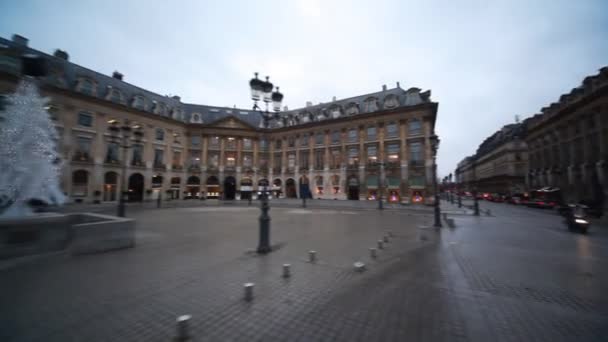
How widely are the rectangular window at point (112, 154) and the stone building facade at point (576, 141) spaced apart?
4919 cm

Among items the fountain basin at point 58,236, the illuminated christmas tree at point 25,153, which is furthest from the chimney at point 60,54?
the fountain basin at point 58,236

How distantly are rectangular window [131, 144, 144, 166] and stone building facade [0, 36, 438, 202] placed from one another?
0.11 meters

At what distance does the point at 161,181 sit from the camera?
31812 mm

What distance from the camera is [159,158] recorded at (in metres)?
31.9

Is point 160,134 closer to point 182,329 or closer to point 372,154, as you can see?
point 372,154

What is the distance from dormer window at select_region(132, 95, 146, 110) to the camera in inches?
1185

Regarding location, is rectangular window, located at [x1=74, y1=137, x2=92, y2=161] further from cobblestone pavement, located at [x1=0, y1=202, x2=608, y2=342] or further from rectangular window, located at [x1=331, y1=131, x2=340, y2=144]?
rectangular window, located at [x1=331, y1=131, x2=340, y2=144]

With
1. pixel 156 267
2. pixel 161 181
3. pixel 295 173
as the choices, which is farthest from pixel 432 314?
pixel 161 181

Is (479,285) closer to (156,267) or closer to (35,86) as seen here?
(156,267)

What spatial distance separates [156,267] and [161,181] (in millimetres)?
31447

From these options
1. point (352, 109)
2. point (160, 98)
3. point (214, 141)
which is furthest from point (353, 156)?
point (160, 98)

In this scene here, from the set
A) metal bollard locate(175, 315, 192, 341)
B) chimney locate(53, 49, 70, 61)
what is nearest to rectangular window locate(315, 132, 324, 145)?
metal bollard locate(175, 315, 192, 341)

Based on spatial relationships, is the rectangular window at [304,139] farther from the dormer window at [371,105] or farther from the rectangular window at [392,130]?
the rectangular window at [392,130]

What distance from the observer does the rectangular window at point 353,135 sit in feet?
107
